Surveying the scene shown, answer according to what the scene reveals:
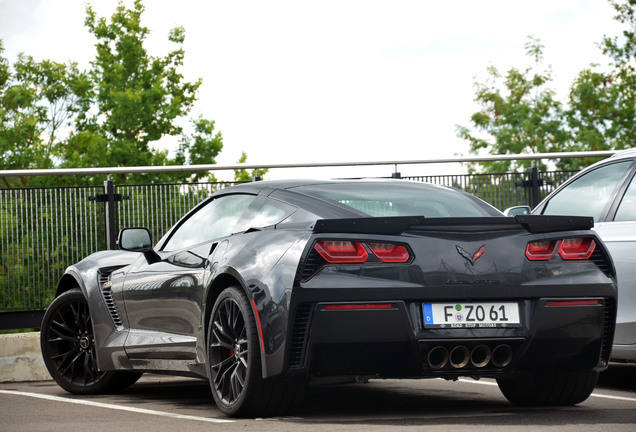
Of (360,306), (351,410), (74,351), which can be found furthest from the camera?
(74,351)


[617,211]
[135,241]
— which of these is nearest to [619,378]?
[617,211]

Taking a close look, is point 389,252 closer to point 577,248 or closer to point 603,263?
point 577,248

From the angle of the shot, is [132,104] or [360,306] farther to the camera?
[132,104]

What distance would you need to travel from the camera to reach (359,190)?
631 cm

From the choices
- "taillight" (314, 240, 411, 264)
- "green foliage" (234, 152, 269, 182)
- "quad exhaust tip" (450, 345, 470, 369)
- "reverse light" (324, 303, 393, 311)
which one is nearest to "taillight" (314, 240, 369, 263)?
"taillight" (314, 240, 411, 264)

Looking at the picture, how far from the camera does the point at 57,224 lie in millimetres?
11273

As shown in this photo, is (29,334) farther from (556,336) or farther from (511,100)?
(511,100)

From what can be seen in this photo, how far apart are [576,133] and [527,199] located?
42.9 m

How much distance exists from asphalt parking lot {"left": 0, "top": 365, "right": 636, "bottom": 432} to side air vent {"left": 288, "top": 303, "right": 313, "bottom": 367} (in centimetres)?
35

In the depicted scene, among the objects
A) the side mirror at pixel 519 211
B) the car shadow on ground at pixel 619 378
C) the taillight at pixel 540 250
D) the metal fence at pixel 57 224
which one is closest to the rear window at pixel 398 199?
the taillight at pixel 540 250

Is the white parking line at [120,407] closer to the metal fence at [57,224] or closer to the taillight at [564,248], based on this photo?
the taillight at [564,248]

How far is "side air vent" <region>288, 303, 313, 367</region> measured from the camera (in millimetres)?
5271

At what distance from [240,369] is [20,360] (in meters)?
5.28

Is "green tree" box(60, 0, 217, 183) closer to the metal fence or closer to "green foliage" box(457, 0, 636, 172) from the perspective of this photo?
"green foliage" box(457, 0, 636, 172)
